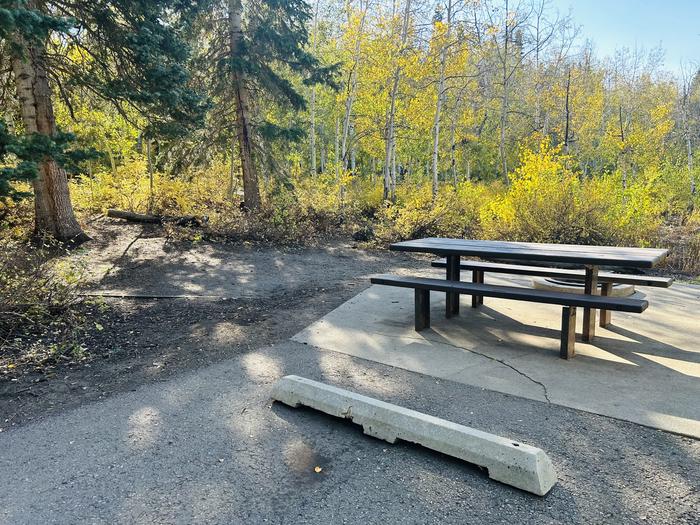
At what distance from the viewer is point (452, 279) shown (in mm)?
4621

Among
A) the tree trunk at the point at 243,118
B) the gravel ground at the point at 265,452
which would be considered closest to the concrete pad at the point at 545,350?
the gravel ground at the point at 265,452

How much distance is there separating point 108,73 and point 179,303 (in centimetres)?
508

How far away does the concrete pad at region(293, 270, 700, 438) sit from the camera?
282 centimetres

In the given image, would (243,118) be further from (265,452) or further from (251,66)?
(265,452)

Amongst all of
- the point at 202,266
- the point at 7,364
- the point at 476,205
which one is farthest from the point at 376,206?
the point at 7,364

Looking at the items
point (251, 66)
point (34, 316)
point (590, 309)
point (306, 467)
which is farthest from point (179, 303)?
point (251, 66)

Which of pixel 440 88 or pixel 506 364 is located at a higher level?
pixel 440 88

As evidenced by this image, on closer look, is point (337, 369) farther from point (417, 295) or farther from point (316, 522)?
point (316, 522)

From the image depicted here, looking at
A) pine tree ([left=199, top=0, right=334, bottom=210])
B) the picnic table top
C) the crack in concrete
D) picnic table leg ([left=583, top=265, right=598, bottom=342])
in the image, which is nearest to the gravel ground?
the crack in concrete

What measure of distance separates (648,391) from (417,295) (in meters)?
1.99

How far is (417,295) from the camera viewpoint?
429 cm

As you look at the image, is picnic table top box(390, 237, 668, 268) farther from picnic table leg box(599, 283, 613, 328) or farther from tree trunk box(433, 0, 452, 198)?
tree trunk box(433, 0, 452, 198)

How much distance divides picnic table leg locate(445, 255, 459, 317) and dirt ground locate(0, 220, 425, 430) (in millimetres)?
1444

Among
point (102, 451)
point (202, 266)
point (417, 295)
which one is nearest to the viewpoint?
point (102, 451)
